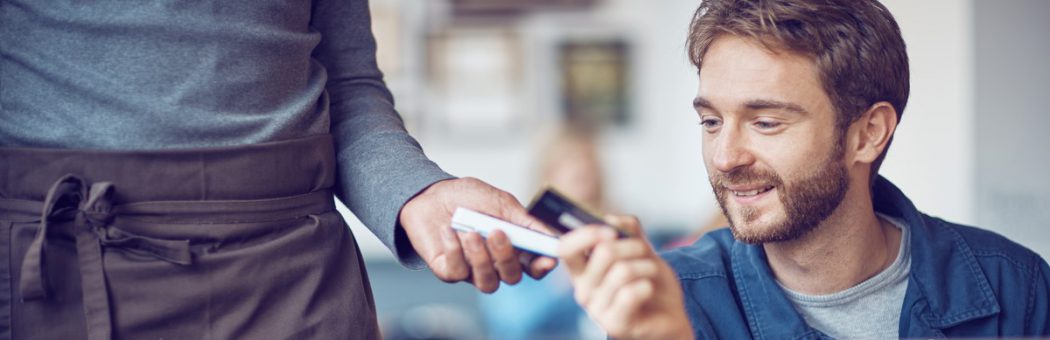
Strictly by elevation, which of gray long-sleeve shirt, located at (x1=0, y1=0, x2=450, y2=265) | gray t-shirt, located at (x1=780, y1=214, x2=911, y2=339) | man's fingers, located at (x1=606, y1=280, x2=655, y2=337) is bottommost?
gray t-shirt, located at (x1=780, y1=214, x2=911, y2=339)

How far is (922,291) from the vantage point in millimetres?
1799

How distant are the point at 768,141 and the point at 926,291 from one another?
0.35 meters

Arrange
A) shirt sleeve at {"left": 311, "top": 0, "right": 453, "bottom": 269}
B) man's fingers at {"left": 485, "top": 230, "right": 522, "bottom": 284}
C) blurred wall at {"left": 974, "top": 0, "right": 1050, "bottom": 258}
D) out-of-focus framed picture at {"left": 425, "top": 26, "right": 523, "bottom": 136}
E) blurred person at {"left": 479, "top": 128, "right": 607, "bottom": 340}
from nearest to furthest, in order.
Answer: man's fingers at {"left": 485, "top": 230, "right": 522, "bottom": 284}, shirt sleeve at {"left": 311, "top": 0, "right": 453, "bottom": 269}, blurred wall at {"left": 974, "top": 0, "right": 1050, "bottom": 258}, blurred person at {"left": 479, "top": 128, "right": 607, "bottom": 340}, out-of-focus framed picture at {"left": 425, "top": 26, "right": 523, "bottom": 136}

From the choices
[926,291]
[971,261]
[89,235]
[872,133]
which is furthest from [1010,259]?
[89,235]

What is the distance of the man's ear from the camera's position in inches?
77.1

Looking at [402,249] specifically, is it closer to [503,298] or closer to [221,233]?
[221,233]

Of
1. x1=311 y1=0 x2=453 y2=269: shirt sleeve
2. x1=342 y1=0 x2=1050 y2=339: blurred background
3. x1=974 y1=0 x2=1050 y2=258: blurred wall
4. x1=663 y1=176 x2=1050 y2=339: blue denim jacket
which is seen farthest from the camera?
x1=342 y1=0 x2=1050 y2=339: blurred background

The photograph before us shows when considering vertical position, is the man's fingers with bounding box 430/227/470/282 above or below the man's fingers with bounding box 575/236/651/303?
below

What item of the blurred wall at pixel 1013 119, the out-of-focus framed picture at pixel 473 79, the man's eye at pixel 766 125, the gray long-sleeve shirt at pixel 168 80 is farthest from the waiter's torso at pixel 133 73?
the out-of-focus framed picture at pixel 473 79

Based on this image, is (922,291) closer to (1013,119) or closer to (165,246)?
(165,246)

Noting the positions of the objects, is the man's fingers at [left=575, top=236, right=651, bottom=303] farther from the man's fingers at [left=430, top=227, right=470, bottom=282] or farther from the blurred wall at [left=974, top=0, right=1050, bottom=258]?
the blurred wall at [left=974, top=0, right=1050, bottom=258]

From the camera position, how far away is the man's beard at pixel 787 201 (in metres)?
1.81

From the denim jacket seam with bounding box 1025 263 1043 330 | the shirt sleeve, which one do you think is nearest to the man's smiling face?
the denim jacket seam with bounding box 1025 263 1043 330

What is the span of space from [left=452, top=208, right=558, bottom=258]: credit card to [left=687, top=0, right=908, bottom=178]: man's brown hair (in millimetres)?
849
